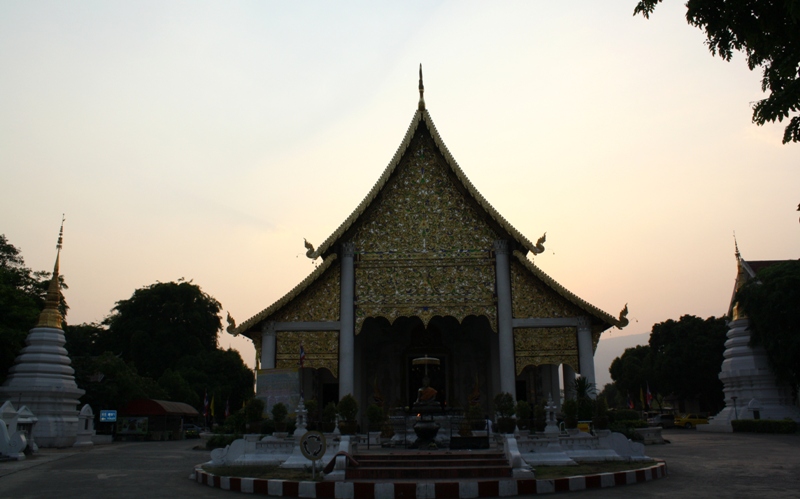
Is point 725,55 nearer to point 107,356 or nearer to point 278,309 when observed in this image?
point 278,309

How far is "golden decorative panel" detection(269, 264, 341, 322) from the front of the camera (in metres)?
14.5

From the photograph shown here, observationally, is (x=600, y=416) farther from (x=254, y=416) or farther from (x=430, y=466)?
(x=254, y=416)

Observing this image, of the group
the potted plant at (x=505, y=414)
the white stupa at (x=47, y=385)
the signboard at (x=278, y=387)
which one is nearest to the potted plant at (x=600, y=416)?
the potted plant at (x=505, y=414)

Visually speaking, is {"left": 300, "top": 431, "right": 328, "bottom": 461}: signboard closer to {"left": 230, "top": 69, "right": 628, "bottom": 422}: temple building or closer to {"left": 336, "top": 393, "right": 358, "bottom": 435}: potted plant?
{"left": 336, "top": 393, "right": 358, "bottom": 435}: potted plant

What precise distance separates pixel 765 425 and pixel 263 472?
668 inches

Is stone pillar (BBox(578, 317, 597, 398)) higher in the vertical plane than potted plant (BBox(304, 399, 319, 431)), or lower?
higher

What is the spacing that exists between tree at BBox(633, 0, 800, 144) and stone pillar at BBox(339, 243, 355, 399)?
9815 millimetres

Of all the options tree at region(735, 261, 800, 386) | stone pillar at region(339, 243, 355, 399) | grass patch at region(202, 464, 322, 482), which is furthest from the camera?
tree at region(735, 261, 800, 386)

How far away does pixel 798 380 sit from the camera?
21.4 meters

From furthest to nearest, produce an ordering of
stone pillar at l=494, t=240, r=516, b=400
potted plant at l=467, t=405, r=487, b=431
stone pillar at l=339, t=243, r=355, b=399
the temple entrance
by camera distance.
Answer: the temple entrance < stone pillar at l=339, t=243, r=355, b=399 < stone pillar at l=494, t=240, r=516, b=400 < potted plant at l=467, t=405, r=487, b=431

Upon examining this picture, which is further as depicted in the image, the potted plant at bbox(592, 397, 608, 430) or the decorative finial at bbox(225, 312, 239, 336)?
the decorative finial at bbox(225, 312, 239, 336)

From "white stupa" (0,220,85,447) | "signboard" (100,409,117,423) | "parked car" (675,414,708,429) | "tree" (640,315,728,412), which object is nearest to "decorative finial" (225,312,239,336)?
"white stupa" (0,220,85,447)

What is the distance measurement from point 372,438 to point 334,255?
4160mm

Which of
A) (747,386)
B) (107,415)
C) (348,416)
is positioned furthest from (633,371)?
(348,416)
